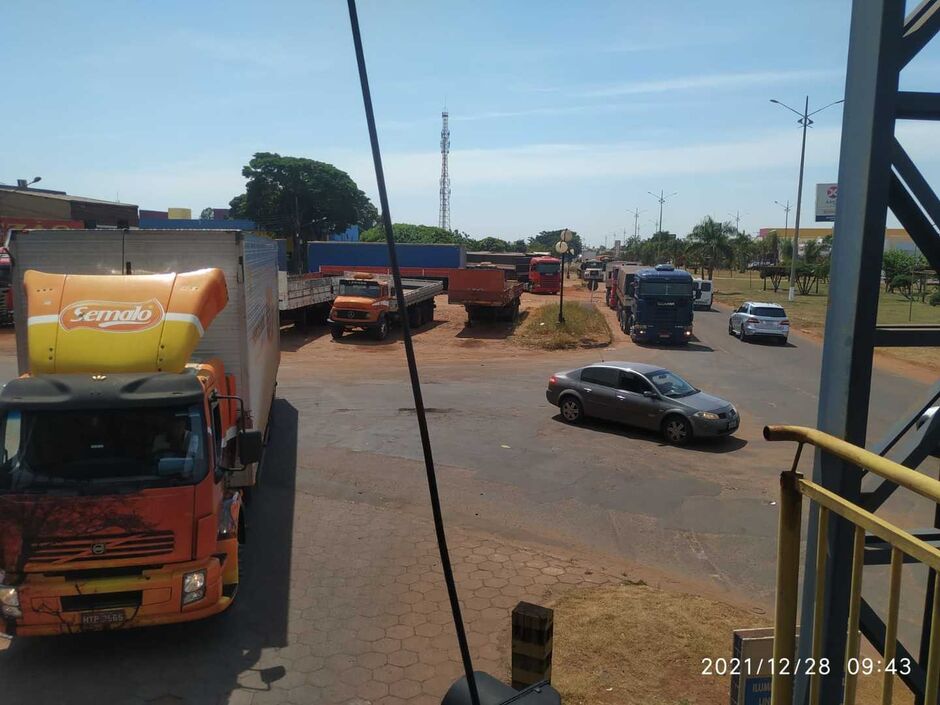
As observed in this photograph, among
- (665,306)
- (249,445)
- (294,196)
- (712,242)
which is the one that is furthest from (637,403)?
(294,196)

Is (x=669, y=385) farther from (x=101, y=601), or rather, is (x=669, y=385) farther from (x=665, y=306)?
(x=665, y=306)

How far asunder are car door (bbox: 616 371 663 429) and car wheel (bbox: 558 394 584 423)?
96cm

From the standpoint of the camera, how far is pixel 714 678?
18.8 ft

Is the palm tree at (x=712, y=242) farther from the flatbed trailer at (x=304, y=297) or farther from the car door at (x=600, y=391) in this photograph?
the car door at (x=600, y=391)

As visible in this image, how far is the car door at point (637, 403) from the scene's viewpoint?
44.4 ft

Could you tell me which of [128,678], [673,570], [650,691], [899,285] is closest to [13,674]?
[128,678]

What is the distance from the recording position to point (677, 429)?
13.3 meters

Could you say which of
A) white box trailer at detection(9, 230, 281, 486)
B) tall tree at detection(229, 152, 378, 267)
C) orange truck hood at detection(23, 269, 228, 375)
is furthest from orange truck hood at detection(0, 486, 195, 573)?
tall tree at detection(229, 152, 378, 267)

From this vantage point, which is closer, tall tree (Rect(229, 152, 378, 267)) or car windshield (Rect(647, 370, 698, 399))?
car windshield (Rect(647, 370, 698, 399))

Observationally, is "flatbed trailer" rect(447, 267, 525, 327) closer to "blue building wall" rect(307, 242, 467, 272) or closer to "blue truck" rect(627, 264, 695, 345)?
"blue truck" rect(627, 264, 695, 345)

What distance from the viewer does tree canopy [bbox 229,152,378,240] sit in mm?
67875

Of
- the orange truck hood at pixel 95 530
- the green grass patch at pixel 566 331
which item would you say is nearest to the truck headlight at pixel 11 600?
the orange truck hood at pixel 95 530

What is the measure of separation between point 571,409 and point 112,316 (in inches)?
400

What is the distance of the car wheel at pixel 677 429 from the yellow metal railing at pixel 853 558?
10.6 meters
